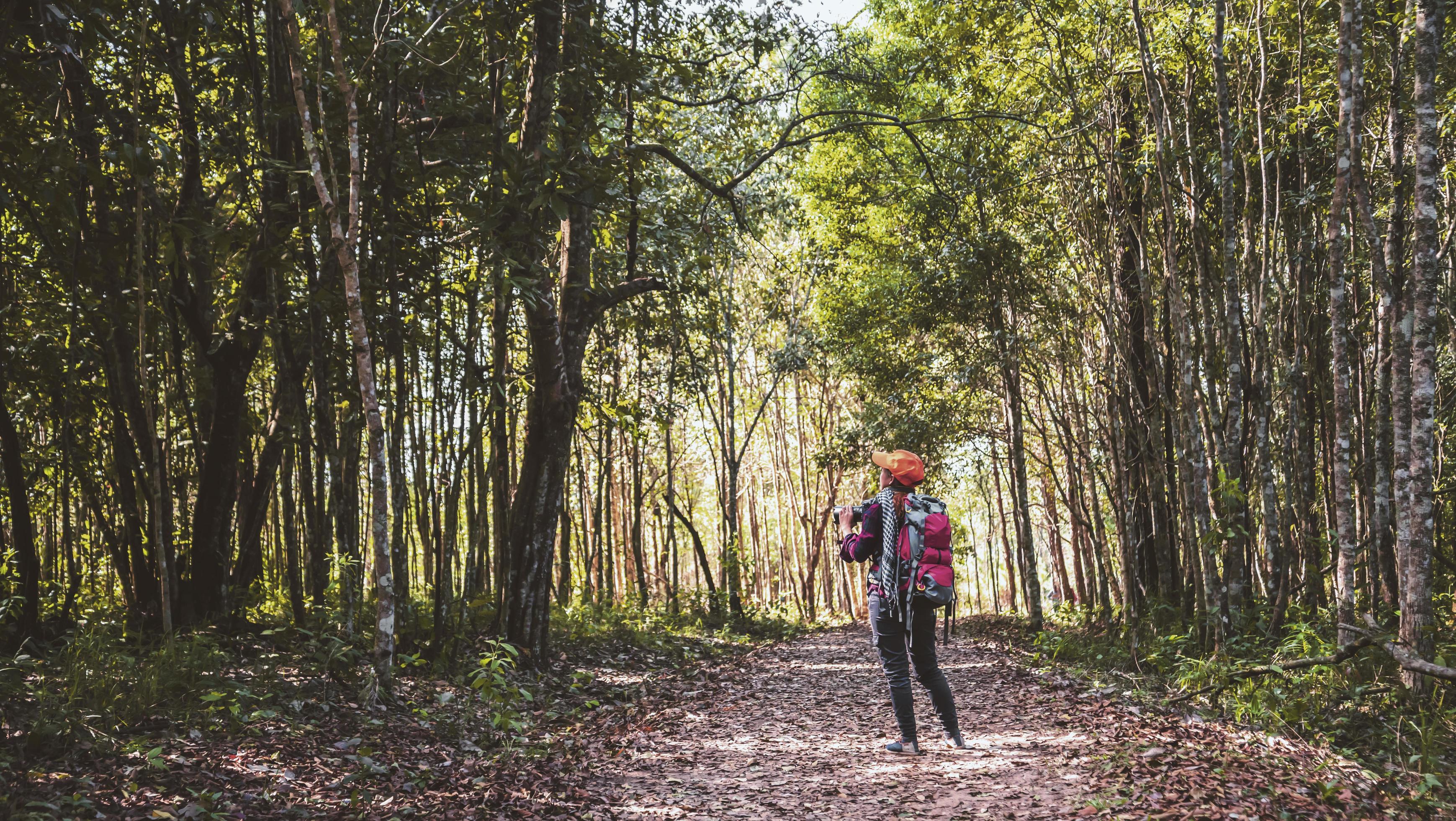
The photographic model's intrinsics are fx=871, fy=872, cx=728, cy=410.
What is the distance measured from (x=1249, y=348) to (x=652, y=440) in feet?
52.4

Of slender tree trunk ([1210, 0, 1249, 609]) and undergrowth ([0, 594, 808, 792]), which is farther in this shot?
slender tree trunk ([1210, 0, 1249, 609])

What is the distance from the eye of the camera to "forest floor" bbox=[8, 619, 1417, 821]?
3869 mm

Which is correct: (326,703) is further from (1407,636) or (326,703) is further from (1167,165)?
(1167,165)

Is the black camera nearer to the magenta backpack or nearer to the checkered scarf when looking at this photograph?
the checkered scarf

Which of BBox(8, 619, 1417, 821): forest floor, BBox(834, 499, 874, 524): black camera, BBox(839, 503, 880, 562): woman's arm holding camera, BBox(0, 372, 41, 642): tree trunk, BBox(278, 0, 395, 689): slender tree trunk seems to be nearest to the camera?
BBox(8, 619, 1417, 821): forest floor

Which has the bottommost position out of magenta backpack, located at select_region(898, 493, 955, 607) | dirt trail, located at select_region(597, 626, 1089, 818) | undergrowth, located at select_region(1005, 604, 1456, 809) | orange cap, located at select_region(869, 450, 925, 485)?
dirt trail, located at select_region(597, 626, 1089, 818)

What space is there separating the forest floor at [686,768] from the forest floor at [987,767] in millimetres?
16

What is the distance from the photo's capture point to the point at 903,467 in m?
5.48

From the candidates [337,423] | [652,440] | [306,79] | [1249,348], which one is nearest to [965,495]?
[652,440]

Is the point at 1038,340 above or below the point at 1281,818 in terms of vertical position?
above

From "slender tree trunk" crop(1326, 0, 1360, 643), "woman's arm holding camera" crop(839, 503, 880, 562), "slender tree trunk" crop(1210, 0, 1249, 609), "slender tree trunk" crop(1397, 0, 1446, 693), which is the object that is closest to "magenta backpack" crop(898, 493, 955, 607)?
"woman's arm holding camera" crop(839, 503, 880, 562)

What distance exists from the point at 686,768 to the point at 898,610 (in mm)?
1674

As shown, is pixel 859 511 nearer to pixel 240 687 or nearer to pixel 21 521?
pixel 240 687

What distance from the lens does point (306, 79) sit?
6664mm
